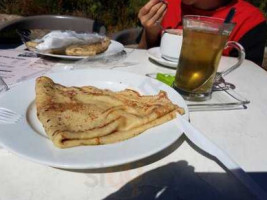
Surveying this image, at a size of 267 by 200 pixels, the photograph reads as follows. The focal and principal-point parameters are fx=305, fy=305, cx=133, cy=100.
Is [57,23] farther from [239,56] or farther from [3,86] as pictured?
[239,56]

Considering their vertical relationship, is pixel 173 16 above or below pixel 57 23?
above

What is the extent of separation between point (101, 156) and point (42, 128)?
17 centimetres

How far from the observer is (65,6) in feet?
13.2

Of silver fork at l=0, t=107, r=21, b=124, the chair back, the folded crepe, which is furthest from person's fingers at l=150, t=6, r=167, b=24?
silver fork at l=0, t=107, r=21, b=124

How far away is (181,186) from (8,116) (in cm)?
35

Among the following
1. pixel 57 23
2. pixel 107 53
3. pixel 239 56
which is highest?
pixel 239 56

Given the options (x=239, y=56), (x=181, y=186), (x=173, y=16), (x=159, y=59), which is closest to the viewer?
(x=181, y=186)

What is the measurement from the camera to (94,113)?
0.63 m

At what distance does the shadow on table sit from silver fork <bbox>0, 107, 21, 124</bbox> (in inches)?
9.7

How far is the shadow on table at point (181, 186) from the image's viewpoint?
19.2 inches

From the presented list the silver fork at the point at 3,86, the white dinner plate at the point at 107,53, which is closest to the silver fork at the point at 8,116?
the silver fork at the point at 3,86

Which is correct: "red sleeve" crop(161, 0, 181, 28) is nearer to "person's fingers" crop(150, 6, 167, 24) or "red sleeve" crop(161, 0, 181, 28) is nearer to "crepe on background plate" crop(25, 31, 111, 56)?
"person's fingers" crop(150, 6, 167, 24)

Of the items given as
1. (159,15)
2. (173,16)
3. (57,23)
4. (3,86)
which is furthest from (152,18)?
(3,86)

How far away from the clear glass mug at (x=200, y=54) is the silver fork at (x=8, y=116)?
0.43 m
